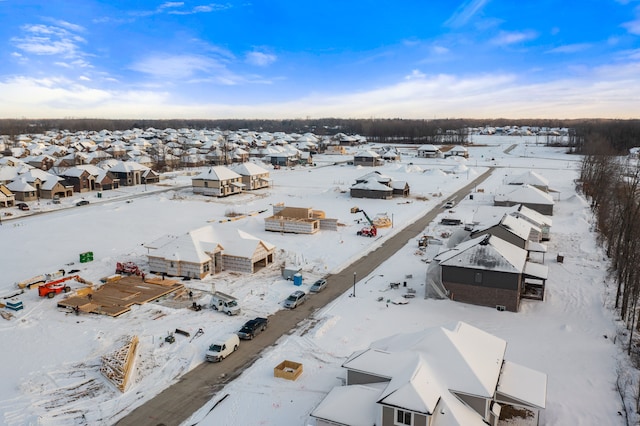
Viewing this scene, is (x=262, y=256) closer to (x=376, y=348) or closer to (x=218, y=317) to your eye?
(x=218, y=317)

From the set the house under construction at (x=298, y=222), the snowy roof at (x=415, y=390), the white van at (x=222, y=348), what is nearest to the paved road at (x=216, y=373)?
the white van at (x=222, y=348)

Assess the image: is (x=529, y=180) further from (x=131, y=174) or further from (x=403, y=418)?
(x=131, y=174)

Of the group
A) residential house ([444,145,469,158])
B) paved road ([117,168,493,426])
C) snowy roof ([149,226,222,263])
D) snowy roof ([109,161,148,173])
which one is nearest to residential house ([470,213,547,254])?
paved road ([117,168,493,426])

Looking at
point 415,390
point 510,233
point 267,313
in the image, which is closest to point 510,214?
point 510,233

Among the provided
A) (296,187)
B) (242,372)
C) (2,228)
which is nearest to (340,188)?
(296,187)

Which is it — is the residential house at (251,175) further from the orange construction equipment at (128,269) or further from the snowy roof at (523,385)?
the snowy roof at (523,385)

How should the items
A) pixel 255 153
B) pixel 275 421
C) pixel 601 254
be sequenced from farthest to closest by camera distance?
pixel 255 153
pixel 601 254
pixel 275 421

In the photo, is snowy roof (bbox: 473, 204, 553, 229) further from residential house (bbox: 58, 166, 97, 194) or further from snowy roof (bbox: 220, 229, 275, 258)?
residential house (bbox: 58, 166, 97, 194)
